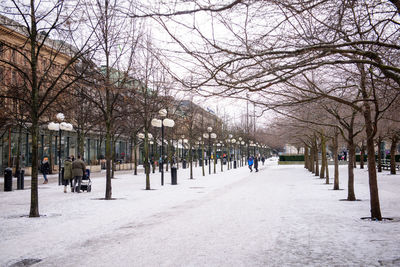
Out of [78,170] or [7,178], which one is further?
[7,178]

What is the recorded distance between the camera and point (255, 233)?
884cm

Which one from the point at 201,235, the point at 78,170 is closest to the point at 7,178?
the point at 78,170

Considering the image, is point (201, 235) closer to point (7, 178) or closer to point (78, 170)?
point (78, 170)

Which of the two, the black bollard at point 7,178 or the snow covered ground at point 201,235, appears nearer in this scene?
the snow covered ground at point 201,235

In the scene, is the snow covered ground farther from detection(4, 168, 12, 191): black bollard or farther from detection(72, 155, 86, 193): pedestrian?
detection(4, 168, 12, 191): black bollard

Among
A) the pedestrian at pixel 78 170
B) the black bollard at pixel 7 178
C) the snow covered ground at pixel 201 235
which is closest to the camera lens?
the snow covered ground at pixel 201 235

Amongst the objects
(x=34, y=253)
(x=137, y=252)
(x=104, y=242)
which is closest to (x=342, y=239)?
(x=137, y=252)

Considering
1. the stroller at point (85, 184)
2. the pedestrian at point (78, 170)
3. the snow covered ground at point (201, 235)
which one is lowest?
the snow covered ground at point (201, 235)

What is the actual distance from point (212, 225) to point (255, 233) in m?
1.38

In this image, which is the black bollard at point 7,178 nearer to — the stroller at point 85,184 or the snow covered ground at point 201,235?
the stroller at point 85,184

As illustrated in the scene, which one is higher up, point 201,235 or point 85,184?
point 85,184

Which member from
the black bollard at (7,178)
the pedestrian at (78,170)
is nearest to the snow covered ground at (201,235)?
the pedestrian at (78,170)

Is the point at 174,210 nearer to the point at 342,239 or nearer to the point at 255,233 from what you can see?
the point at 255,233

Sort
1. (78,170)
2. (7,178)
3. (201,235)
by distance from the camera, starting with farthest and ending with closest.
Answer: (7,178)
(78,170)
(201,235)
